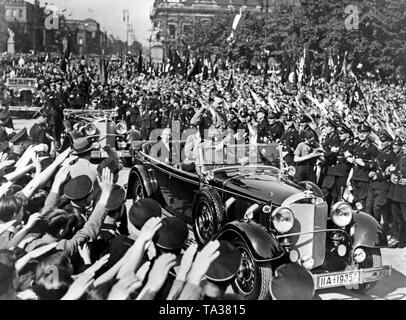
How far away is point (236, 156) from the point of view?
7066 millimetres

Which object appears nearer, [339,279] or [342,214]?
[339,279]

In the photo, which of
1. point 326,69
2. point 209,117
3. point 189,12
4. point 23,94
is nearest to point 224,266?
point 209,117

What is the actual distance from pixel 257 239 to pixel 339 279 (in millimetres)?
991

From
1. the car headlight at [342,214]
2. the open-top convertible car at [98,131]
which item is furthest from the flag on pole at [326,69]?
the car headlight at [342,214]

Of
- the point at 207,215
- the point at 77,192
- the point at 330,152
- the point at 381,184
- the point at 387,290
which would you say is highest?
the point at 77,192

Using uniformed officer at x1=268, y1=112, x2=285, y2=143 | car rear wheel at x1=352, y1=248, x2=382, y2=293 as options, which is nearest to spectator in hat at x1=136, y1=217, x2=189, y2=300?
car rear wheel at x1=352, y1=248, x2=382, y2=293

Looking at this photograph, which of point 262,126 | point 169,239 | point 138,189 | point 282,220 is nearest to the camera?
point 169,239

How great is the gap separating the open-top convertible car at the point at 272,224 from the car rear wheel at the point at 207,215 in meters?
0.01

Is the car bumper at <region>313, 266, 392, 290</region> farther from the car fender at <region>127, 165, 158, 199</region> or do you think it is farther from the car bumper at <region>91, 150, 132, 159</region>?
the car bumper at <region>91, 150, 132, 159</region>

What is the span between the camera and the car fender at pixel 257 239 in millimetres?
5044

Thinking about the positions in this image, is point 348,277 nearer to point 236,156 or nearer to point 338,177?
point 236,156

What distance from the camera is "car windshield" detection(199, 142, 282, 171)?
7.00 metres

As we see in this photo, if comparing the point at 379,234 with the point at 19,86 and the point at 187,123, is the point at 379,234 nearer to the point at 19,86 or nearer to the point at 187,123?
the point at 187,123
